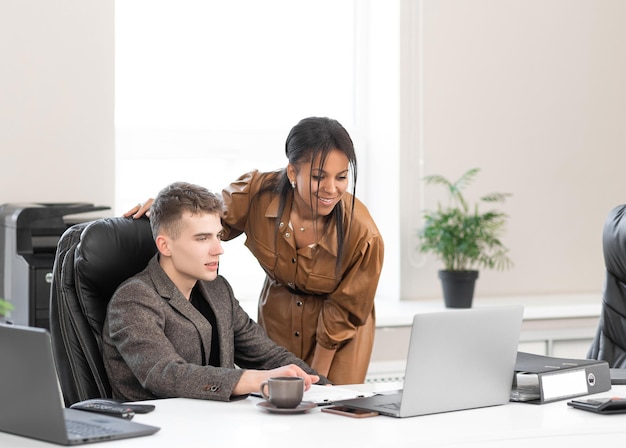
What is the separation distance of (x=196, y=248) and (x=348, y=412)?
611 millimetres

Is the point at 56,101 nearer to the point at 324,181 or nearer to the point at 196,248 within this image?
the point at 324,181

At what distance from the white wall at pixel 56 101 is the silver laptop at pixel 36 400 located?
2.16 m

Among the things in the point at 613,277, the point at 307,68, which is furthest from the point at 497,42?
the point at 613,277

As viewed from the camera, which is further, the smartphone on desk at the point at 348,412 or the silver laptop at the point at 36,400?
the smartphone on desk at the point at 348,412

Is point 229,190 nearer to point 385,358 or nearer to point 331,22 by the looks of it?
point 385,358

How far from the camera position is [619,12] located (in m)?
5.22

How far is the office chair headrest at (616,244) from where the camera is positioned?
3.04 m

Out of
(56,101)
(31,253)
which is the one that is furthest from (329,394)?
(56,101)

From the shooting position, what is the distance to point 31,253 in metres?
3.43

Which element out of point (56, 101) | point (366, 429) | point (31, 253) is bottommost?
point (366, 429)

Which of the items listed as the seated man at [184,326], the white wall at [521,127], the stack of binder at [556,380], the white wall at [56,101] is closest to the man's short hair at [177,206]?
the seated man at [184,326]

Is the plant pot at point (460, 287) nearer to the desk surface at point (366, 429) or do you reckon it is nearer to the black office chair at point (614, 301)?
the black office chair at point (614, 301)

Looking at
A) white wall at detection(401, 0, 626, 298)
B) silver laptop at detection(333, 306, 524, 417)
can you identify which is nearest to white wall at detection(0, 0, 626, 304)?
white wall at detection(401, 0, 626, 298)

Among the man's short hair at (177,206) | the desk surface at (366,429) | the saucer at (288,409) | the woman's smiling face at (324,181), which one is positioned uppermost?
the woman's smiling face at (324,181)
